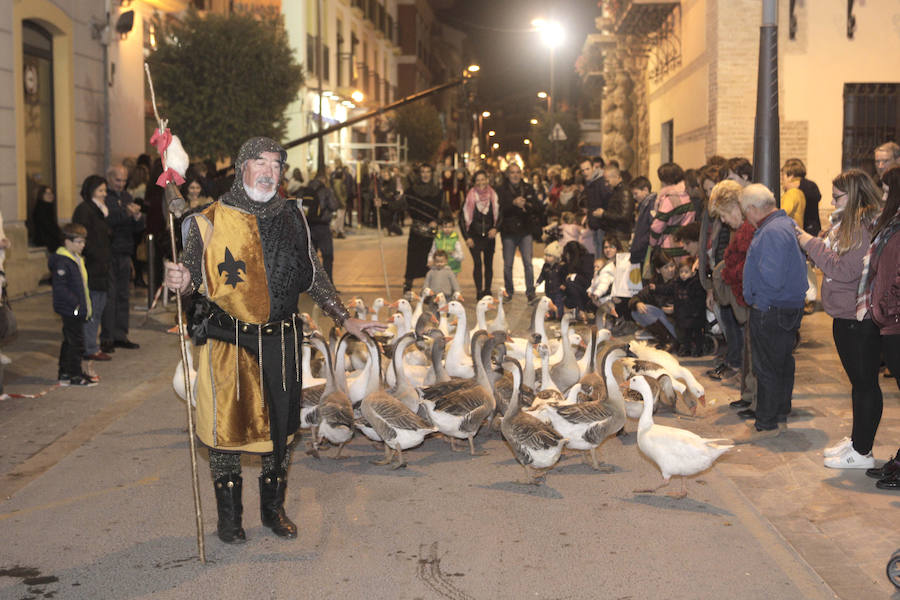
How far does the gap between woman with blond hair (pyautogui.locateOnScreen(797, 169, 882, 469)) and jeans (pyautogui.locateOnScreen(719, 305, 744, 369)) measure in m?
3.12

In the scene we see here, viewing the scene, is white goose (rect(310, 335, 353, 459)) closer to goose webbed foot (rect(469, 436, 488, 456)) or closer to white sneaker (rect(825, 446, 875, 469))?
goose webbed foot (rect(469, 436, 488, 456))

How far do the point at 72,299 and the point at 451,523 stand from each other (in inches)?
216

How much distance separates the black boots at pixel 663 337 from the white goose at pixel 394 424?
513cm

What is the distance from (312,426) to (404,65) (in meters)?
66.5

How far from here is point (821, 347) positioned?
12.4 meters

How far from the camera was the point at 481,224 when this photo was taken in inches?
673

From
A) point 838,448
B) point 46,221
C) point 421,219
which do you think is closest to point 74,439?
point 838,448

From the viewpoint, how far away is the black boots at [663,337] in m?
12.4

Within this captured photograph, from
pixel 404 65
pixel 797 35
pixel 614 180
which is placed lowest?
pixel 614 180

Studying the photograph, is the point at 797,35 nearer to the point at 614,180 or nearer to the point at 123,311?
the point at 614,180

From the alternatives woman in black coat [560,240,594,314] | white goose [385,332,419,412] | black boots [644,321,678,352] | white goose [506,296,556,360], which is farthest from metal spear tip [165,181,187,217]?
woman in black coat [560,240,594,314]

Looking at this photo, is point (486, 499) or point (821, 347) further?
point (821, 347)

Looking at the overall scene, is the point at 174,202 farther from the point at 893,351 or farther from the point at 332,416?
the point at 893,351

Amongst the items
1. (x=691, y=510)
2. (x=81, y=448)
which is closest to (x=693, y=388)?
(x=691, y=510)
